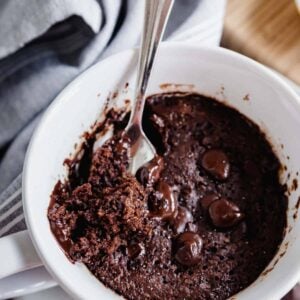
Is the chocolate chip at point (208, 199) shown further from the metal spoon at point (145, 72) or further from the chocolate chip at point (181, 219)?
the metal spoon at point (145, 72)

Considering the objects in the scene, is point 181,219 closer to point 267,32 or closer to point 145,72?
point 145,72

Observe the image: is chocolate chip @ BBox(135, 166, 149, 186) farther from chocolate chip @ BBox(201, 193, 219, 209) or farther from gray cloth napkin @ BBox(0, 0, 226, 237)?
gray cloth napkin @ BBox(0, 0, 226, 237)

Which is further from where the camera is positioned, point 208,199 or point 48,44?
point 48,44

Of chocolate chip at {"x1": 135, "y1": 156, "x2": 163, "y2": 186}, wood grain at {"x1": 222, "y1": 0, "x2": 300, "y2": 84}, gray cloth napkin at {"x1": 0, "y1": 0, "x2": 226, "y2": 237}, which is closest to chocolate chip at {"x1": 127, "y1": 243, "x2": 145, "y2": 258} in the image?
chocolate chip at {"x1": 135, "y1": 156, "x2": 163, "y2": 186}

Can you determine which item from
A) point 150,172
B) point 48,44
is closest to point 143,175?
point 150,172

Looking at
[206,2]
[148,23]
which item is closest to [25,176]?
[148,23]

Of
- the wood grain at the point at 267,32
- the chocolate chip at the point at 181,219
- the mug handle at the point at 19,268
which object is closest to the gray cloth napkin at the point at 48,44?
the wood grain at the point at 267,32

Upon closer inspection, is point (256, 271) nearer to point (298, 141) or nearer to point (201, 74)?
point (298, 141)
